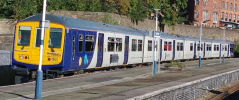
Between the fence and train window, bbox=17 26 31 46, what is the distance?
8.16 m

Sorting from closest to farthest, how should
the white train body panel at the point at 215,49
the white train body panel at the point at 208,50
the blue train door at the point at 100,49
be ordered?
the blue train door at the point at 100,49 < the white train body panel at the point at 208,50 < the white train body panel at the point at 215,49

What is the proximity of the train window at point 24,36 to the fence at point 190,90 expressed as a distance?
8.16 metres

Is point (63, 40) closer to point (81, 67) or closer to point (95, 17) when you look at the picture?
point (81, 67)

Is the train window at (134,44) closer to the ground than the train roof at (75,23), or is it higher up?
closer to the ground

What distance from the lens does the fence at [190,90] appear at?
1405 centimetres

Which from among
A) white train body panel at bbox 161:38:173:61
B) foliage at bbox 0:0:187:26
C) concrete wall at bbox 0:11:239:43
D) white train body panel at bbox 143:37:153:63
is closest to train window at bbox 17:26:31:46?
concrete wall at bbox 0:11:239:43

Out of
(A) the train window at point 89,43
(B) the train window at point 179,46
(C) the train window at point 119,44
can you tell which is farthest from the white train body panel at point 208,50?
(A) the train window at point 89,43

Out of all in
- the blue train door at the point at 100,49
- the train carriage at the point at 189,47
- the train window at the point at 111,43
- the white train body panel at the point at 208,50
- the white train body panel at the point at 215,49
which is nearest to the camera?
the blue train door at the point at 100,49

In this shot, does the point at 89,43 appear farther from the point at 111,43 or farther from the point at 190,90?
the point at 190,90

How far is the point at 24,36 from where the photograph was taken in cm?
1989

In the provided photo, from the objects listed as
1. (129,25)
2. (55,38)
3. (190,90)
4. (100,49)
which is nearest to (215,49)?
(129,25)

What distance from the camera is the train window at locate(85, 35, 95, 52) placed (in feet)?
71.5

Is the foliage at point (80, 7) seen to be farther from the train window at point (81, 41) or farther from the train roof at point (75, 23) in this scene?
the train window at point (81, 41)

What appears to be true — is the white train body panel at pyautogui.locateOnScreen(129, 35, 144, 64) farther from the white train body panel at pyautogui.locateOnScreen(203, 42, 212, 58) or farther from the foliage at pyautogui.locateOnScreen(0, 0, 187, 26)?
the white train body panel at pyautogui.locateOnScreen(203, 42, 212, 58)
